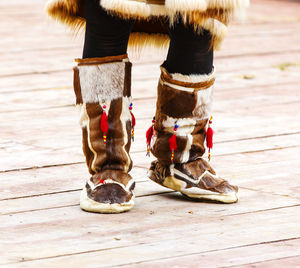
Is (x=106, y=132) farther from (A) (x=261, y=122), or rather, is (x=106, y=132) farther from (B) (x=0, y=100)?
(B) (x=0, y=100)

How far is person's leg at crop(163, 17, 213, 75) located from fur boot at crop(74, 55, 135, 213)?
0.11m

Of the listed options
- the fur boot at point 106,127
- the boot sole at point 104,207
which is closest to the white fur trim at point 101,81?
the fur boot at point 106,127

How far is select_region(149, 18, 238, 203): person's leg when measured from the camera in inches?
73.0

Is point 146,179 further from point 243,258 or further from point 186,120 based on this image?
point 243,258

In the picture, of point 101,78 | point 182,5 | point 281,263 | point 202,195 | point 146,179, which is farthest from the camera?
point 146,179

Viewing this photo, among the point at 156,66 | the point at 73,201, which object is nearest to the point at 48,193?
the point at 73,201

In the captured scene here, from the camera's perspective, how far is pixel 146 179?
6.97ft

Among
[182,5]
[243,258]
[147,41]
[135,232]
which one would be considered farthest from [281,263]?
[147,41]

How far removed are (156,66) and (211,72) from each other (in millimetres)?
1725

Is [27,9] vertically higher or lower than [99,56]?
lower

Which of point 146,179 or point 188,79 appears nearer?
point 188,79

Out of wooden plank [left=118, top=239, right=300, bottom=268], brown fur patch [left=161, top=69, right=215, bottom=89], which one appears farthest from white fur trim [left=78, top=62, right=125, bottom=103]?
wooden plank [left=118, top=239, right=300, bottom=268]

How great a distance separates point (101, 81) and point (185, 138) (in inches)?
10.2

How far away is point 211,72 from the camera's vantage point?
1916 millimetres
